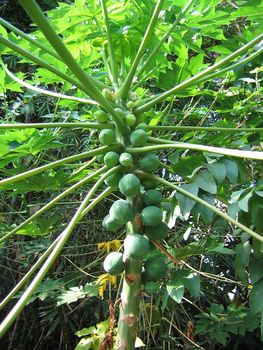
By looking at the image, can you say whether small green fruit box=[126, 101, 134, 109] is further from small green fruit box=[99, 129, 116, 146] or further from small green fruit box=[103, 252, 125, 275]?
small green fruit box=[103, 252, 125, 275]

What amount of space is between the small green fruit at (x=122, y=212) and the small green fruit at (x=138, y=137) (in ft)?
0.57

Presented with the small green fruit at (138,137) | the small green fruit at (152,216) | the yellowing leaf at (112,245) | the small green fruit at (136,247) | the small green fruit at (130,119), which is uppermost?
the small green fruit at (130,119)

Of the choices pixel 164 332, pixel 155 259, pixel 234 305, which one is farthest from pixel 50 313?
pixel 155 259

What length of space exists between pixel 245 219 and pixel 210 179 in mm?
216

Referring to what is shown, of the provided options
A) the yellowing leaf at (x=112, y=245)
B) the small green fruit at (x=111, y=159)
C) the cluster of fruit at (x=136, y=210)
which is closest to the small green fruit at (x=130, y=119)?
the cluster of fruit at (x=136, y=210)

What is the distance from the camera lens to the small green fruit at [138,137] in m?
1.31

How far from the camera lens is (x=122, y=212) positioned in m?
1.26

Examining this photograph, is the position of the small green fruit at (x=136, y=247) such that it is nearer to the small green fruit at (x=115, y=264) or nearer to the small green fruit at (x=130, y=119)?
the small green fruit at (x=115, y=264)

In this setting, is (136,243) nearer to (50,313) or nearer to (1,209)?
(50,313)

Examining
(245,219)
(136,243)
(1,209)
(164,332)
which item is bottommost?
(164,332)

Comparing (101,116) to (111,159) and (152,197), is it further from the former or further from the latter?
(152,197)

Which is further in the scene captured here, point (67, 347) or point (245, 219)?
point (67, 347)

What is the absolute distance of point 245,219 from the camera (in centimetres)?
143

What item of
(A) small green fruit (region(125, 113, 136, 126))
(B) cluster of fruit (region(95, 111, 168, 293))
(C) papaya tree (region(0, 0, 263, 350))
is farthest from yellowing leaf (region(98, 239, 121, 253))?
(A) small green fruit (region(125, 113, 136, 126))
